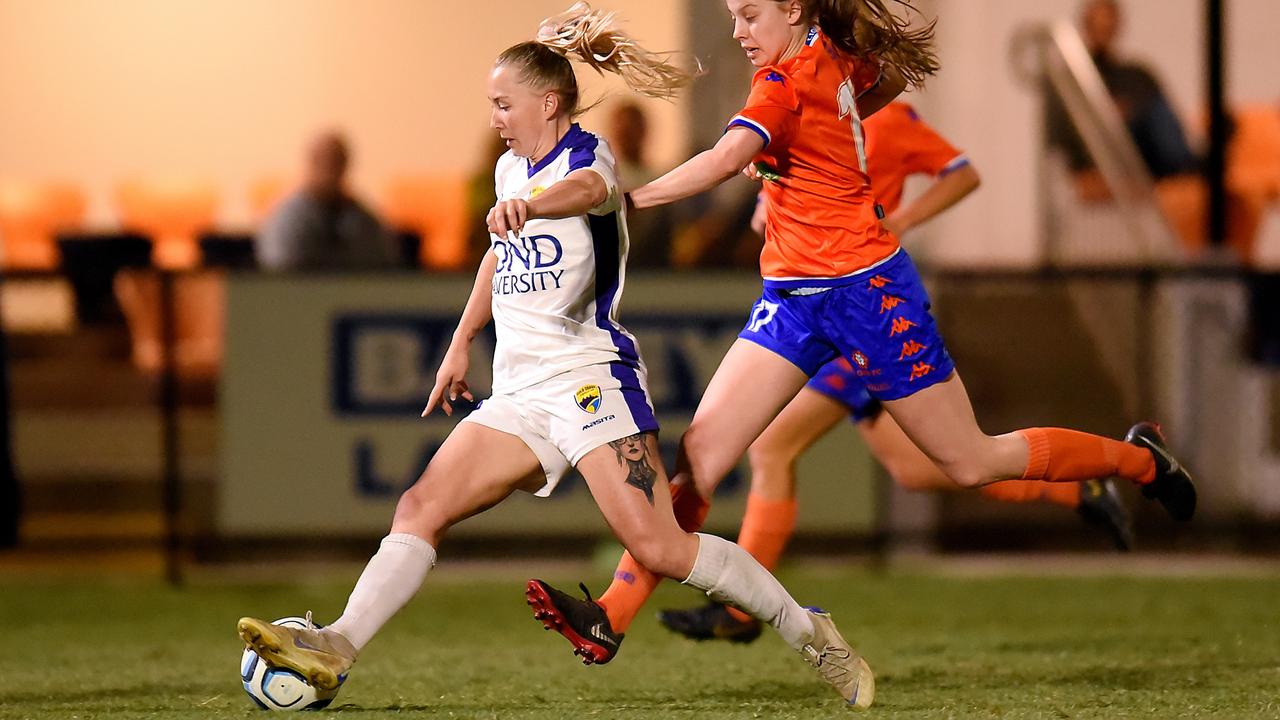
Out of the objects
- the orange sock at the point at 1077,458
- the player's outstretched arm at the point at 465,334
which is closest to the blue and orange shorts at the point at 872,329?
the orange sock at the point at 1077,458

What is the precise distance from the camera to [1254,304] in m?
8.99

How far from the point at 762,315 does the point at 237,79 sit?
11.7 meters

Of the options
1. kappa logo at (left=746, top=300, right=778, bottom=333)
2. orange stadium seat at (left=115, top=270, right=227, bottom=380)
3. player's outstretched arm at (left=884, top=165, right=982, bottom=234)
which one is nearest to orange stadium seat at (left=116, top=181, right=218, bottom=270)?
orange stadium seat at (left=115, top=270, right=227, bottom=380)

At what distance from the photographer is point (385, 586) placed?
443cm

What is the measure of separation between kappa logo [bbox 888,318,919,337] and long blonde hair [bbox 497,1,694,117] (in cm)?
84

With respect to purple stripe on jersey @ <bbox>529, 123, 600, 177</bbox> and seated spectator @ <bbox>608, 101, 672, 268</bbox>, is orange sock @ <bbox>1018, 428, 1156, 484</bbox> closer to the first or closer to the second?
purple stripe on jersey @ <bbox>529, 123, 600, 177</bbox>

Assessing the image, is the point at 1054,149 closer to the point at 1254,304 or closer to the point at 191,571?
the point at 1254,304

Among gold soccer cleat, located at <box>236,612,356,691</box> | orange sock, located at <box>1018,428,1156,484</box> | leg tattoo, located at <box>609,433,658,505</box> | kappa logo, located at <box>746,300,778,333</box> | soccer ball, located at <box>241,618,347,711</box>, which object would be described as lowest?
soccer ball, located at <box>241,618,347,711</box>

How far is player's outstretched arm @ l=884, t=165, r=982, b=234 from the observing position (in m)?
5.68

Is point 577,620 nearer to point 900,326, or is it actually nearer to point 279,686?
point 279,686

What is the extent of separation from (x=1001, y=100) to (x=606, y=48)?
8.22 meters

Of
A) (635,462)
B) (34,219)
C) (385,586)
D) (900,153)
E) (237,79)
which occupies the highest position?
(900,153)

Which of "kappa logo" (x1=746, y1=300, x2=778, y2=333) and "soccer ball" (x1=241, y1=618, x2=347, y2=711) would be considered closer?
"soccer ball" (x1=241, y1=618, x2=347, y2=711)

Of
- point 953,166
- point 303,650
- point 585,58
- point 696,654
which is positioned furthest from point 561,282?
point 696,654
